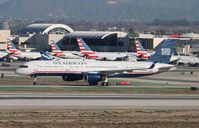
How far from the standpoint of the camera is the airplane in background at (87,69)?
87250 mm

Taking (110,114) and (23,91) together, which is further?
(23,91)

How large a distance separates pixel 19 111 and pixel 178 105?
14.6 meters

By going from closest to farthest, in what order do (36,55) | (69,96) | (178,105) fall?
(178,105)
(69,96)
(36,55)

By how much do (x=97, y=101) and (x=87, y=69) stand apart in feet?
93.0

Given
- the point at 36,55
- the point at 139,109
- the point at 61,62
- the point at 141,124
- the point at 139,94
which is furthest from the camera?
the point at 36,55

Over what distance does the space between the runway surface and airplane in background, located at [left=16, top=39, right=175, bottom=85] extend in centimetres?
1928

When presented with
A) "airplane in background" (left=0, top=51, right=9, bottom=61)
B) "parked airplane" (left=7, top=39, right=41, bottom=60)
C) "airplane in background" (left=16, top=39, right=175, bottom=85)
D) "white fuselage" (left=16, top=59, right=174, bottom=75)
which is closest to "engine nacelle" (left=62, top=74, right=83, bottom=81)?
"airplane in background" (left=16, top=39, right=175, bottom=85)

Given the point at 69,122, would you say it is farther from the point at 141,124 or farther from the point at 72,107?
the point at 72,107

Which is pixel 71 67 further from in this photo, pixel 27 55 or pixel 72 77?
pixel 27 55

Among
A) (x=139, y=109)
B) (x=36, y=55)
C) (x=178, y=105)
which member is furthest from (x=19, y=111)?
(x=36, y=55)

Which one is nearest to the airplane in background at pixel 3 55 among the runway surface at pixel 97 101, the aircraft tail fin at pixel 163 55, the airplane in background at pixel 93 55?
the airplane in background at pixel 93 55

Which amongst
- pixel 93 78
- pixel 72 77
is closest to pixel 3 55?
pixel 72 77

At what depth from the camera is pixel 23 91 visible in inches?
2813

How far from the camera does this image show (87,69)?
89125mm
